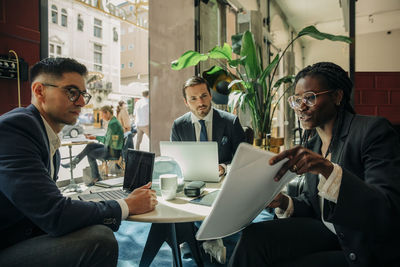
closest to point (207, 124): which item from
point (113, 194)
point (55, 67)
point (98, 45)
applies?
point (113, 194)

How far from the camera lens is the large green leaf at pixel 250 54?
245 centimetres

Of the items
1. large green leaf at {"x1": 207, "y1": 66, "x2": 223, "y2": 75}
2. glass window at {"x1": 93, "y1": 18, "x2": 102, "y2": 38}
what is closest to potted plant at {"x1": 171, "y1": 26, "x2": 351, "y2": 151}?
large green leaf at {"x1": 207, "y1": 66, "x2": 223, "y2": 75}

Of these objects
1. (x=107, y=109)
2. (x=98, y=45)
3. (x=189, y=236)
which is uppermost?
(x=98, y=45)

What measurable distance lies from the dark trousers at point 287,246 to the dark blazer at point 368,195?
5.7 inches

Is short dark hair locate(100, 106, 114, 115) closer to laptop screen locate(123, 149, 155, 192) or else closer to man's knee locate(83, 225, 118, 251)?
laptop screen locate(123, 149, 155, 192)

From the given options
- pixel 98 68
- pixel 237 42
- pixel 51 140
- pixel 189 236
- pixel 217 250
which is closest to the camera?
pixel 51 140

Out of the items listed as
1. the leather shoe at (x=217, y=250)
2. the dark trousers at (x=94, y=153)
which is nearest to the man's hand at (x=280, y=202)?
the leather shoe at (x=217, y=250)

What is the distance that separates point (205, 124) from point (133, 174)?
1.07 metres

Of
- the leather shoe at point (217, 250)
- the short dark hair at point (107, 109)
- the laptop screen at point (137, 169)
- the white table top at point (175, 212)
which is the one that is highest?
the short dark hair at point (107, 109)

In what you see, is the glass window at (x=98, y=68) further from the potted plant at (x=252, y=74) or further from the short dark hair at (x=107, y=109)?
the potted plant at (x=252, y=74)

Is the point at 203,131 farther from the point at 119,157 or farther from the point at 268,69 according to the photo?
the point at 119,157

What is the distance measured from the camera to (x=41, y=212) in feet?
3.03

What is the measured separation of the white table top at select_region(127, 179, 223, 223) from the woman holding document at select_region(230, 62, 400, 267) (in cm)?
22

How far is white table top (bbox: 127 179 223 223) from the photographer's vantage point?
3.61 ft
